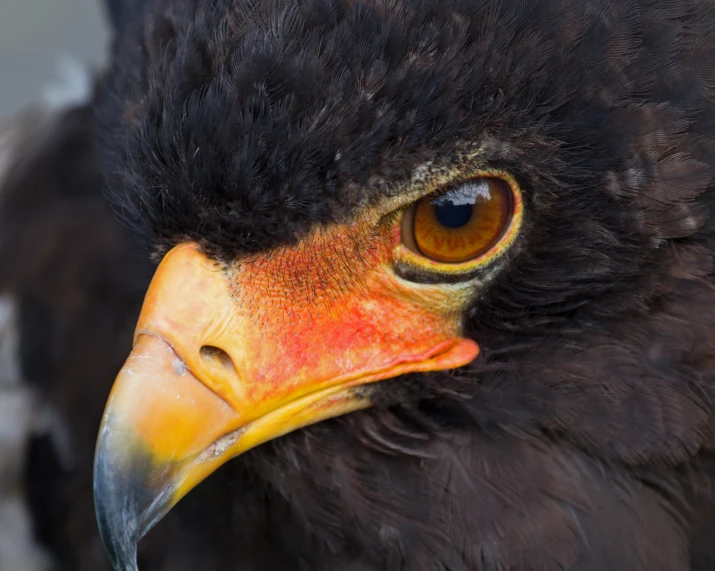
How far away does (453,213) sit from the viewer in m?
1.59

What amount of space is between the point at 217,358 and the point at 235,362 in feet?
0.09

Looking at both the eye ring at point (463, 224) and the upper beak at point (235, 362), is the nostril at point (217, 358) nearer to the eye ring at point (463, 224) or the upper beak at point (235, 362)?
the upper beak at point (235, 362)

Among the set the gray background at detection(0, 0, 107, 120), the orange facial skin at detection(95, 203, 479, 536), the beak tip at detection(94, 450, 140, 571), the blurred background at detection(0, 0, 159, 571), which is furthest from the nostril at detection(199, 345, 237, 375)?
the gray background at detection(0, 0, 107, 120)

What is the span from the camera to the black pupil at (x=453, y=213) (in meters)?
1.58

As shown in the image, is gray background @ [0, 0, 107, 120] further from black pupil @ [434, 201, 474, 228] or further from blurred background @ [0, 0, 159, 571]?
black pupil @ [434, 201, 474, 228]

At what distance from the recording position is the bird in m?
1.50

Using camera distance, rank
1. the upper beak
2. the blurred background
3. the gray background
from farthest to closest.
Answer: the gray background → the blurred background → the upper beak

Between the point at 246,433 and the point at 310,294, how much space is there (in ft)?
0.82

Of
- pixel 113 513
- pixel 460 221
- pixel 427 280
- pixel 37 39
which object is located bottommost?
pixel 113 513

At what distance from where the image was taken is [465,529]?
66.9 inches

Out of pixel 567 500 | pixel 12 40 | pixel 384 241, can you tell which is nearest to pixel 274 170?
pixel 384 241

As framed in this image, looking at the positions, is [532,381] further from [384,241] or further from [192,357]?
[192,357]

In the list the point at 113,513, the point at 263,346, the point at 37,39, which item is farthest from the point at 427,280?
the point at 37,39

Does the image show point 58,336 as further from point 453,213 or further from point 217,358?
point 453,213
